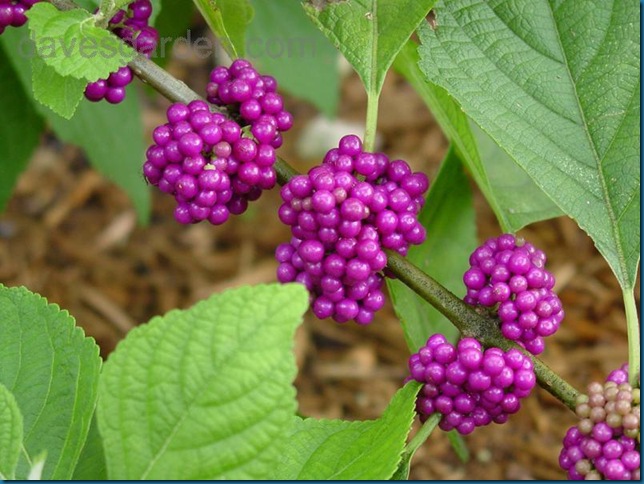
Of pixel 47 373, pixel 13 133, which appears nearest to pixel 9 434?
pixel 47 373

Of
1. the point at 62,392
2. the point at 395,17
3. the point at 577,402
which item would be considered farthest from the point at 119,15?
the point at 577,402

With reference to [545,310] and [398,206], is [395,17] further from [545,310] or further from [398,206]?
[545,310]

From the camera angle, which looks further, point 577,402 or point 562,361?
point 562,361

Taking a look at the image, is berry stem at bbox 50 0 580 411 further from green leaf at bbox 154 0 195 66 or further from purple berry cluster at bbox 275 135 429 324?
green leaf at bbox 154 0 195 66

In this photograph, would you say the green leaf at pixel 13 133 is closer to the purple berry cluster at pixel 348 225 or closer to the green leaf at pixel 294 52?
the green leaf at pixel 294 52

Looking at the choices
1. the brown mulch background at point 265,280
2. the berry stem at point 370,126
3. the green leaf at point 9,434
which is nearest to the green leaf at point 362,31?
the berry stem at point 370,126

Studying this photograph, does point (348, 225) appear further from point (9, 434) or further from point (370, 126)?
point (9, 434)
